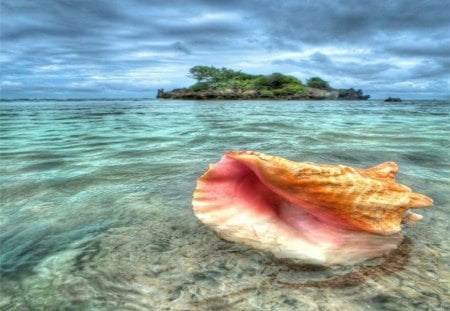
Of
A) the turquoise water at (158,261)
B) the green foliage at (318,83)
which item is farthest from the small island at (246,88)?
the turquoise water at (158,261)

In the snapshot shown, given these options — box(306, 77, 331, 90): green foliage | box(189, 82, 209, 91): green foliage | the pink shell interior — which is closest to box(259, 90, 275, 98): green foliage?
box(189, 82, 209, 91): green foliage

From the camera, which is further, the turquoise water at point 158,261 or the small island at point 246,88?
the small island at point 246,88

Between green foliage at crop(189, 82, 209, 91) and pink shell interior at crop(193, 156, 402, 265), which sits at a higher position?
pink shell interior at crop(193, 156, 402, 265)

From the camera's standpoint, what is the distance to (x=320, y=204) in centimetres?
190

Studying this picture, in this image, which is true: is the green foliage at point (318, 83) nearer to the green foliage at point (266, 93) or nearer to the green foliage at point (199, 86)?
the green foliage at point (266, 93)

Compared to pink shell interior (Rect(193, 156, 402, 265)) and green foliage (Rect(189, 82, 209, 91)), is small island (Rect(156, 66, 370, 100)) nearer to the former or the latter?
green foliage (Rect(189, 82, 209, 91))

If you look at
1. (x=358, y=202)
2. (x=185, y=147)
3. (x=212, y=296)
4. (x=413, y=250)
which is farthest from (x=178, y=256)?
(x=185, y=147)

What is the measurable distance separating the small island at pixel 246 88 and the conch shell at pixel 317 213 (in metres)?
69.4

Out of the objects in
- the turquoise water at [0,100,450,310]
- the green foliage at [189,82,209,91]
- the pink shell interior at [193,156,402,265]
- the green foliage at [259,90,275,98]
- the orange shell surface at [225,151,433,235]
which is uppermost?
the orange shell surface at [225,151,433,235]

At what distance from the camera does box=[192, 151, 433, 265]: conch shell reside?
187 centimetres

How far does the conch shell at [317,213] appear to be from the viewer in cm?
187

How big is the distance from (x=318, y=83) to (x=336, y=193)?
9459 cm

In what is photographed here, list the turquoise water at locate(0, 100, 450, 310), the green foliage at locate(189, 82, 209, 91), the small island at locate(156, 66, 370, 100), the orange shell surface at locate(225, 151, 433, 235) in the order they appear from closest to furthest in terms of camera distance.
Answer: the turquoise water at locate(0, 100, 450, 310)
the orange shell surface at locate(225, 151, 433, 235)
the small island at locate(156, 66, 370, 100)
the green foliage at locate(189, 82, 209, 91)

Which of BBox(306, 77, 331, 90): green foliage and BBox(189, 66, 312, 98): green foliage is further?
BBox(306, 77, 331, 90): green foliage
